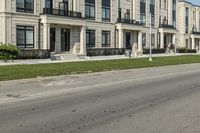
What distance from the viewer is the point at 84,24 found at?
4756cm

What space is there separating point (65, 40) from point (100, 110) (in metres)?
37.4

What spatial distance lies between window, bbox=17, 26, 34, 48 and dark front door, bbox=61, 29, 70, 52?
5736mm

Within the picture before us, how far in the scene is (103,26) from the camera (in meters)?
54.4

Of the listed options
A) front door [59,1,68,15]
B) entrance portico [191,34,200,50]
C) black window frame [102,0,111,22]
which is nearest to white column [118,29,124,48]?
black window frame [102,0,111,22]

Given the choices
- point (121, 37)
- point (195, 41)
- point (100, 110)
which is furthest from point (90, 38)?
point (195, 41)

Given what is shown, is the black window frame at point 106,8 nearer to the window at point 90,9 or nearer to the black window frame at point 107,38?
the black window frame at point 107,38

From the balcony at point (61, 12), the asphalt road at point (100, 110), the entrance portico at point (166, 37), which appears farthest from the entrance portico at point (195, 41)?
the asphalt road at point (100, 110)

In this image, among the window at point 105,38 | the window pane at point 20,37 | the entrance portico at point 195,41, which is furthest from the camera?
the entrance portico at point 195,41

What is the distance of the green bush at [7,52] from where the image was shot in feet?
115

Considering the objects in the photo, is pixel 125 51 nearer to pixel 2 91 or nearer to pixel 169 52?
pixel 169 52

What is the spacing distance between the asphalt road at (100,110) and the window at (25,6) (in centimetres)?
2600

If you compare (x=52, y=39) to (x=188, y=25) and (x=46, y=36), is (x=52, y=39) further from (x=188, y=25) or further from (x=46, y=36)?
(x=188, y=25)

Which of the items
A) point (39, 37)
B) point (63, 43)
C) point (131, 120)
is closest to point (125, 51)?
point (63, 43)

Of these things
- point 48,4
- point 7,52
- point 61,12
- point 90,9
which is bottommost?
point 7,52
